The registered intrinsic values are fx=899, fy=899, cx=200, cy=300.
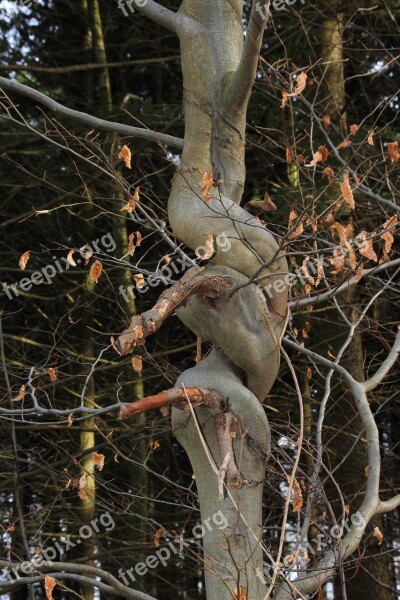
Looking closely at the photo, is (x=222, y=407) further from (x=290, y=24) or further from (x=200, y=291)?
(x=290, y=24)

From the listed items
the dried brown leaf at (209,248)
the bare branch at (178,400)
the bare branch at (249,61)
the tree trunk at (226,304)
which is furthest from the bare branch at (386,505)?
the bare branch at (249,61)

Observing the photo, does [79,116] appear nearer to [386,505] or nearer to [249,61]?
[249,61]

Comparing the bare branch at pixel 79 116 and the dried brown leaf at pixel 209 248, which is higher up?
the bare branch at pixel 79 116

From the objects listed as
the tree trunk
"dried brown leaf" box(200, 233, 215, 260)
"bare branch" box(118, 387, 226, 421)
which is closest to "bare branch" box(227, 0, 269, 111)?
the tree trunk

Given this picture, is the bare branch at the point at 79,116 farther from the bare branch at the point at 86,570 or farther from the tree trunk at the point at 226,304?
the bare branch at the point at 86,570

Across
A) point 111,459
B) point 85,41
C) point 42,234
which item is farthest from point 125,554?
point 85,41

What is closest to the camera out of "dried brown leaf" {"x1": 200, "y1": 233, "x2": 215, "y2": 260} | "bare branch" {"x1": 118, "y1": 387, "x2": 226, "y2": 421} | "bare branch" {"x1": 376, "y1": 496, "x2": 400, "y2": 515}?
"bare branch" {"x1": 118, "y1": 387, "x2": 226, "y2": 421}

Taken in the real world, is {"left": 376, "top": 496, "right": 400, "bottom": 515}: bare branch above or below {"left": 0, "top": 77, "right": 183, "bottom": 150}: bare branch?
below

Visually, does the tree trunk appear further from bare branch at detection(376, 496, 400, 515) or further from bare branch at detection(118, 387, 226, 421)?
bare branch at detection(376, 496, 400, 515)

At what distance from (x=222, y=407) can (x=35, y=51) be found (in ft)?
28.5

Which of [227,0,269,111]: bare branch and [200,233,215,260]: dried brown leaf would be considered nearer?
[227,0,269,111]: bare branch

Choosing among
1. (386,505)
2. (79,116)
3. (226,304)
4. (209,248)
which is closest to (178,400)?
(226,304)

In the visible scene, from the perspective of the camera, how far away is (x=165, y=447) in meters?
10.5

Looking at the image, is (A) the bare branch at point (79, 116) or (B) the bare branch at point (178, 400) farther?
(A) the bare branch at point (79, 116)
